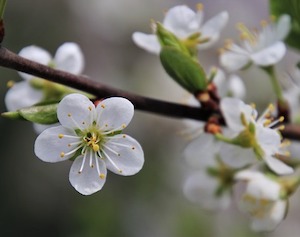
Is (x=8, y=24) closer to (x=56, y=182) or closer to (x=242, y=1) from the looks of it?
(x=56, y=182)

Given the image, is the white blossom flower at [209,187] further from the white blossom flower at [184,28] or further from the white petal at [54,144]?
the white petal at [54,144]

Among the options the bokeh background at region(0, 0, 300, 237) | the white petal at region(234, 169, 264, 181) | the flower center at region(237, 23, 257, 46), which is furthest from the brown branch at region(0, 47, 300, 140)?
the bokeh background at region(0, 0, 300, 237)

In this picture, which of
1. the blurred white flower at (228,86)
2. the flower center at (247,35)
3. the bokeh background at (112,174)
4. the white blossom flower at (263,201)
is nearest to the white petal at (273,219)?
the white blossom flower at (263,201)

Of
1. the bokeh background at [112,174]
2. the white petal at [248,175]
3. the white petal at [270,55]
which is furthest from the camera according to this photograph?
the bokeh background at [112,174]

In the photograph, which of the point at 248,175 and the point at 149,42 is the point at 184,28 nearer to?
the point at 149,42

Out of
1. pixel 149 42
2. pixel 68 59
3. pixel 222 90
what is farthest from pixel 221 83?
pixel 68 59
